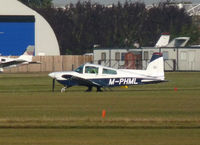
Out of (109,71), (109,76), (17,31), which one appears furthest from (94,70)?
(17,31)

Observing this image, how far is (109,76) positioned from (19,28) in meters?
56.6

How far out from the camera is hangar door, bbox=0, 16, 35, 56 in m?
94.6

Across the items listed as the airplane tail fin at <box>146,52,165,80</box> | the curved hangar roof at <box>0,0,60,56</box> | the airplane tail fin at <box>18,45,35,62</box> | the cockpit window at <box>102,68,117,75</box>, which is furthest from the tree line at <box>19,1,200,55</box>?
the cockpit window at <box>102,68,117,75</box>

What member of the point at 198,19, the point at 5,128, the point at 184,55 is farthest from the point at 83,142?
the point at 198,19

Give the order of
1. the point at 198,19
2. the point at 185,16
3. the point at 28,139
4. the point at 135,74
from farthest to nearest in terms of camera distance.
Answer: the point at 198,19 → the point at 185,16 → the point at 135,74 → the point at 28,139

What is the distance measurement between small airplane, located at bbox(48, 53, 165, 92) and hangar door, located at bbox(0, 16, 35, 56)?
5545cm

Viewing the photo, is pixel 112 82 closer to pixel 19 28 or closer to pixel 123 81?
pixel 123 81

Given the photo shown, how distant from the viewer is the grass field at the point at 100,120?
728 inches

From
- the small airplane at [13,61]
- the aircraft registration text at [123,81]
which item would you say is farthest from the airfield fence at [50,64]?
the aircraft registration text at [123,81]

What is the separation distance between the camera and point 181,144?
17344 millimetres

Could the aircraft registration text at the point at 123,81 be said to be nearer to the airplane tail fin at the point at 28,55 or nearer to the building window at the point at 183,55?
the airplane tail fin at the point at 28,55

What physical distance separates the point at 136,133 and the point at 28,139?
10.7 ft

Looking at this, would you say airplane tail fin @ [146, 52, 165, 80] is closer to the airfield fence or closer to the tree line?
the airfield fence

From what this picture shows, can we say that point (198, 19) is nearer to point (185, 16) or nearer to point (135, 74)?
point (185, 16)
